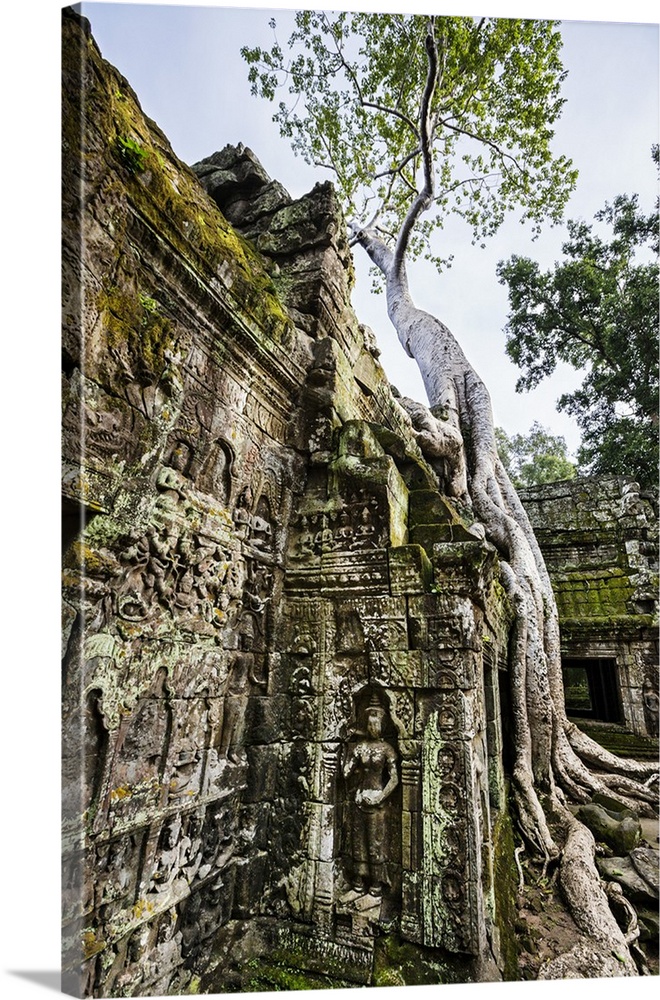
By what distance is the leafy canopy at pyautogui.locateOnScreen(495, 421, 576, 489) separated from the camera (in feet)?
41.8

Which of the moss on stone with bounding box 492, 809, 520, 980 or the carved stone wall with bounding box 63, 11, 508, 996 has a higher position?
the carved stone wall with bounding box 63, 11, 508, 996

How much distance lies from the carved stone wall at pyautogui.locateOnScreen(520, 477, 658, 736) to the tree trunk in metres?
1.31

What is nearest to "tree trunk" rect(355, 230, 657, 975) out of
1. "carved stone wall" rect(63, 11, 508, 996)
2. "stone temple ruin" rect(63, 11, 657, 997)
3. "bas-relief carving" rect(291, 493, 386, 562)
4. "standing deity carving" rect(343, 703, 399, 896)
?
"stone temple ruin" rect(63, 11, 657, 997)

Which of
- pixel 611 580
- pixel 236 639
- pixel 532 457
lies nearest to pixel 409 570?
pixel 236 639

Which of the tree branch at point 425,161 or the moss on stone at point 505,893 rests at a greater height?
the tree branch at point 425,161

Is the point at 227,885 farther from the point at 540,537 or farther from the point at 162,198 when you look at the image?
the point at 540,537

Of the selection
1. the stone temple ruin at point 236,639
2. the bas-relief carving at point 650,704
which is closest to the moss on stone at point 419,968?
the stone temple ruin at point 236,639

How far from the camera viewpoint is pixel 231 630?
2930 millimetres

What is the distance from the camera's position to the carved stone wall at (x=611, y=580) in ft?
24.9

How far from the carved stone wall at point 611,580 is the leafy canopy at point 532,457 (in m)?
3.81

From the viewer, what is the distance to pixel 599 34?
125 inches

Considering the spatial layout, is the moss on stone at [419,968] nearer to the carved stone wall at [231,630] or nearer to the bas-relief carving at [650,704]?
the carved stone wall at [231,630]

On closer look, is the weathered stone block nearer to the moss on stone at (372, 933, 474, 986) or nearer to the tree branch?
the moss on stone at (372, 933, 474, 986)

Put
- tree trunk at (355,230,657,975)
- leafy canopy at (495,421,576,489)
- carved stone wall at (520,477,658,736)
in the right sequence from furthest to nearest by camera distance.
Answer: leafy canopy at (495,421,576,489) < carved stone wall at (520,477,658,736) < tree trunk at (355,230,657,975)
